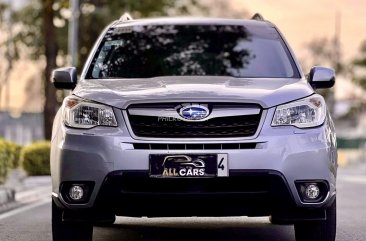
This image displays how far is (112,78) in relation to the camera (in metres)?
7.66

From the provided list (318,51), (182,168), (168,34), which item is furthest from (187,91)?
(318,51)

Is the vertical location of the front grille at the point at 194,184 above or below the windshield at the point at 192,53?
below

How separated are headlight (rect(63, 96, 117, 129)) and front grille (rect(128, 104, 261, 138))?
0.62 ft

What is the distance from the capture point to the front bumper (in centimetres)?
654

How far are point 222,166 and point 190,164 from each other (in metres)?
0.21

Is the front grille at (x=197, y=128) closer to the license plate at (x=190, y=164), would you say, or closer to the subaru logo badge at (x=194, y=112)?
the subaru logo badge at (x=194, y=112)

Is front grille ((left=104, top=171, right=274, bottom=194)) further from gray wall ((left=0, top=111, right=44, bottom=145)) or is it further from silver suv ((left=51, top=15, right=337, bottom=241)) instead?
gray wall ((left=0, top=111, right=44, bottom=145))

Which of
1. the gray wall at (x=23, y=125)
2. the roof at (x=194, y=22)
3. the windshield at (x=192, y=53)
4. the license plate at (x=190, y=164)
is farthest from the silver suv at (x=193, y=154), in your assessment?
the gray wall at (x=23, y=125)

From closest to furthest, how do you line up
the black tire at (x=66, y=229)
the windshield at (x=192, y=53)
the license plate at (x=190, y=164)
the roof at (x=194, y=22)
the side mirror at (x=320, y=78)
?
the license plate at (x=190, y=164) < the black tire at (x=66, y=229) < the side mirror at (x=320, y=78) < the windshield at (x=192, y=53) < the roof at (x=194, y=22)

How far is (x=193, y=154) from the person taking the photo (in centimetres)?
653

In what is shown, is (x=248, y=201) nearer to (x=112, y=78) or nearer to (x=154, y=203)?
(x=154, y=203)

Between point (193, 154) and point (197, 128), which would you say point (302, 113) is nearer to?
point (197, 128)

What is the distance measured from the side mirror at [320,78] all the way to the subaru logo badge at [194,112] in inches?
49.5

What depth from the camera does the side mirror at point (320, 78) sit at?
24.9 ft
